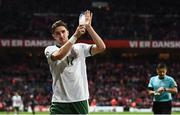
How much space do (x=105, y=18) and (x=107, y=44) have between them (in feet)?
13.4

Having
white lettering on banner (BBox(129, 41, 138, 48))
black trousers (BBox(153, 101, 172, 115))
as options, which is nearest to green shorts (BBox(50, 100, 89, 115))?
black trousers (BBox(153, 101, 172, 115))

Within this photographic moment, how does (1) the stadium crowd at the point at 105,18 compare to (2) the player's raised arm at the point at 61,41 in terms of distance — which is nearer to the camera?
(2) the player's raised arm at the point at 61,41

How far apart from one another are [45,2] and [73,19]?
13.2 feet

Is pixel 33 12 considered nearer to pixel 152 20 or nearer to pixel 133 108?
pixel 152 20

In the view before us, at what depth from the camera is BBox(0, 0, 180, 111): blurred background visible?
35531mm

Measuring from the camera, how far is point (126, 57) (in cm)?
4141

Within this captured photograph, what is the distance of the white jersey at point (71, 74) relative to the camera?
584cm

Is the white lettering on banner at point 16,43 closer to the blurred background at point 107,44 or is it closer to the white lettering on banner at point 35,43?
the blurred background at point 107,44

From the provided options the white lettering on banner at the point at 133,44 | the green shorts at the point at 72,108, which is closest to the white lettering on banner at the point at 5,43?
the white lettering on banner at the point at 133,44

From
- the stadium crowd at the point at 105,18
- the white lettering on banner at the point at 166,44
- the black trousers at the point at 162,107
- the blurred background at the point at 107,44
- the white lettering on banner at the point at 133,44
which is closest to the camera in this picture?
the black trousers at the point at 162,107

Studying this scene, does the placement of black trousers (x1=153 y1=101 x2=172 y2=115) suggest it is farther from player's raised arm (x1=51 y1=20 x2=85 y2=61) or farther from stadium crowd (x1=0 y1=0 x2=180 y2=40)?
stadium crowd (x1=0 y1=0 x2=180 y2=40)

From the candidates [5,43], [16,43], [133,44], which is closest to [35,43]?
[16,43]

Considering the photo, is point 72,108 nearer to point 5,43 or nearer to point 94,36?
point 94,36

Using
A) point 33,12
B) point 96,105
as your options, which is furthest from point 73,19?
point 96,105
